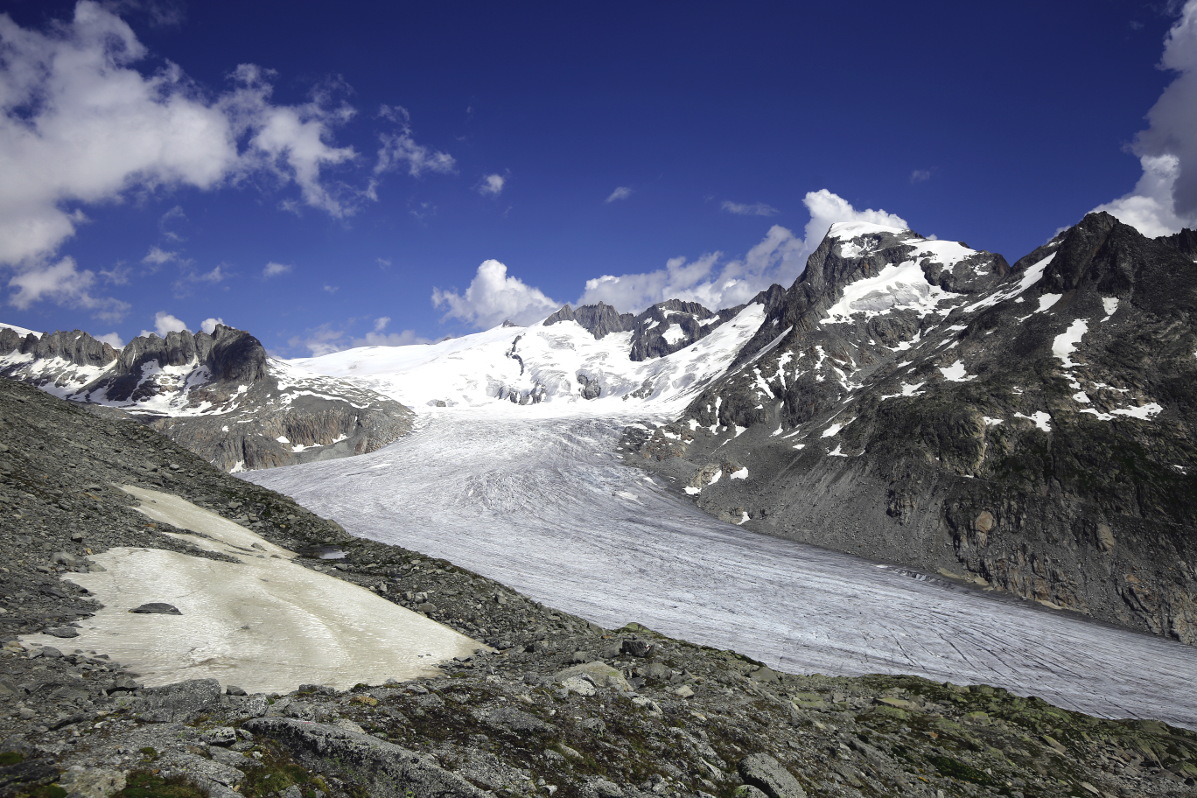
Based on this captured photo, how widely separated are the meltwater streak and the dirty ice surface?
4005 centimetres

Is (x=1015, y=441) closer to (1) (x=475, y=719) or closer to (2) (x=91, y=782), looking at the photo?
(1) (x=475, y=719)

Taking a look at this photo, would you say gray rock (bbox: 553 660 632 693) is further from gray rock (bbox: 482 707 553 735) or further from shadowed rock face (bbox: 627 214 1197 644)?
shadowed rock face (bbox: 627 214 1197 644)

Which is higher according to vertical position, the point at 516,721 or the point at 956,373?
the point at 956,373

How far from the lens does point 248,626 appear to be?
16.4 metres

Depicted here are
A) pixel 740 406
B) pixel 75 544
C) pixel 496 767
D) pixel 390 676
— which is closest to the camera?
pixel 496 767

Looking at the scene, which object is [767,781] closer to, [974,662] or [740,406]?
[974,662]

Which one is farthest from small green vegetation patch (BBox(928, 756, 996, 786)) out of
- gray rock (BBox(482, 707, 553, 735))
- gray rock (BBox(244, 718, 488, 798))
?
gray rock (BBox(244, 718, 488, 798))

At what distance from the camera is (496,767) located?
30.4ft

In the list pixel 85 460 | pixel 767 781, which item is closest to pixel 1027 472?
pixel 767 781

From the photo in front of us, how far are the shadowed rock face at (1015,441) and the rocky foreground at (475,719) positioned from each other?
54135 mm

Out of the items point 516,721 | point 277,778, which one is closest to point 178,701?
point 277,778

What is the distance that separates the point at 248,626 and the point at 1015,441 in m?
101

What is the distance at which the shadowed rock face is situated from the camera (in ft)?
230

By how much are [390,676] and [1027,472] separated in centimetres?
9407
